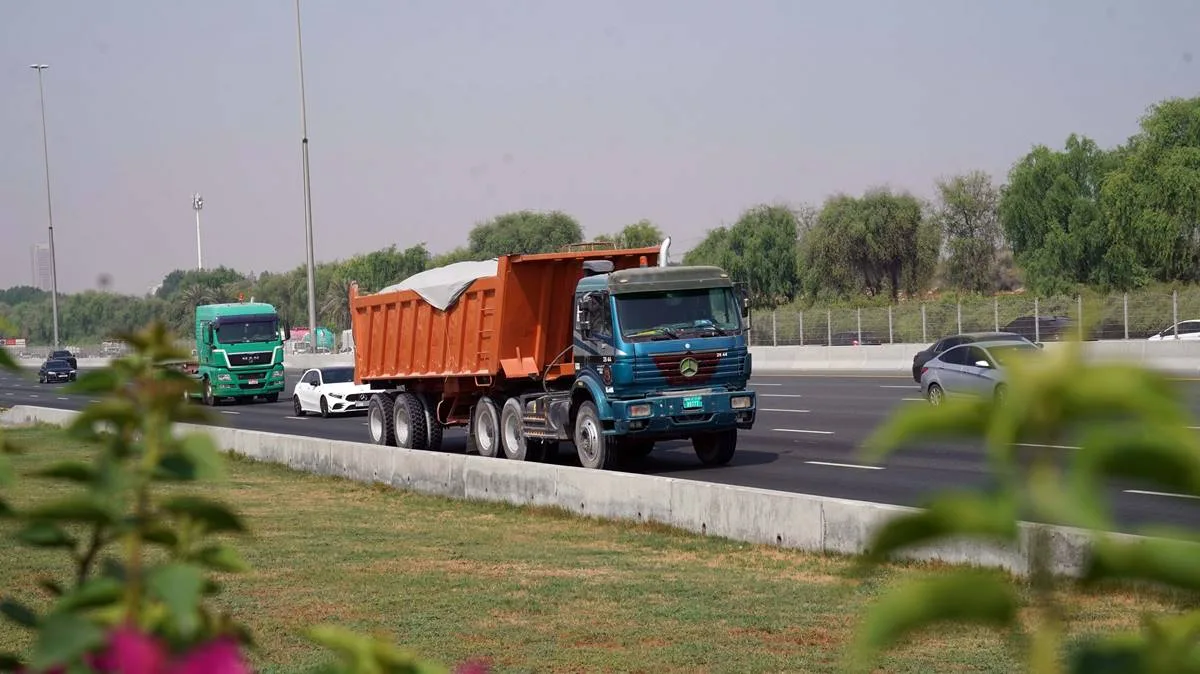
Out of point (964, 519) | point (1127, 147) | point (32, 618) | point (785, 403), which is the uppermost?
point (1127, 147)

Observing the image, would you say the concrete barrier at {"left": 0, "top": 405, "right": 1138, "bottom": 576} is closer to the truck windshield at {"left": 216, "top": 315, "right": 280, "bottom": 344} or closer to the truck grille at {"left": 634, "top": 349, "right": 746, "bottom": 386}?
the truck grille at {"left": 634, "top": 349, "right": 746, "bottom": 386}

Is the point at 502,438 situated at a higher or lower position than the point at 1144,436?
lower

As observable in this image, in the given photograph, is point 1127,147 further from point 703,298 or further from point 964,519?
point 964,519

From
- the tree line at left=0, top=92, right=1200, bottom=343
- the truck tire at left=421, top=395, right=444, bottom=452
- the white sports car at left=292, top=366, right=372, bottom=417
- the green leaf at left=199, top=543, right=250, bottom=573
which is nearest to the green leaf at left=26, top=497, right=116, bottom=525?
the green leaf at left=199, top=543, right=250, bottom=573

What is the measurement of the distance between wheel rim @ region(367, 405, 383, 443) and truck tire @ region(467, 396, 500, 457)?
3.64m

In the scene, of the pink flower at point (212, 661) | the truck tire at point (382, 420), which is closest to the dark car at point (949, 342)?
the truck tire at point (382, 420)

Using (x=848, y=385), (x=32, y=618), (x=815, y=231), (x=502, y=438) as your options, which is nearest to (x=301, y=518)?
(x=502, y=438)

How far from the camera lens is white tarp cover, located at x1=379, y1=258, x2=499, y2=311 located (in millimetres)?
23828

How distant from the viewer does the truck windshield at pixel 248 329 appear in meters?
45.2

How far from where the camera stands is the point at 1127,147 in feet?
285

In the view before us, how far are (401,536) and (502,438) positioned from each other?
335 inches

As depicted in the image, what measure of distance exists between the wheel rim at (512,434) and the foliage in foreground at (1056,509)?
2198cm

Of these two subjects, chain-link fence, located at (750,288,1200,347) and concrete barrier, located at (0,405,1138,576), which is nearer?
concrete barrier, located at (0,405,1138,576)

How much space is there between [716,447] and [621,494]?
6453 mm
